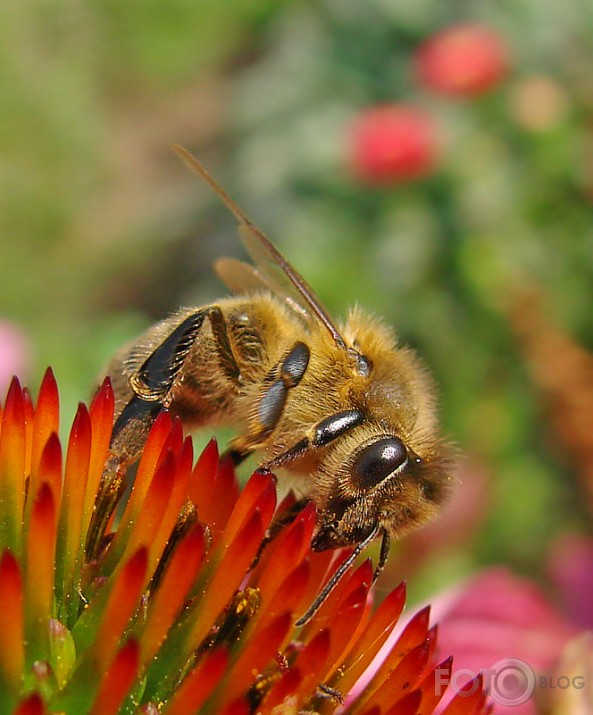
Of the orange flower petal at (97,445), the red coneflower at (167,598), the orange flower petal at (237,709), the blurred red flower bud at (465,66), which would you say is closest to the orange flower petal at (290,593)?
the red coneflower at (167,598)

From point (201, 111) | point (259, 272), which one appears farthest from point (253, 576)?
point (201, 111)

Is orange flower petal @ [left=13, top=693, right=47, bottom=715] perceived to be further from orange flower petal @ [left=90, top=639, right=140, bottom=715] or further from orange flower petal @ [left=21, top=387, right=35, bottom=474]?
orange flower petal @ [left=21, top=387, right=35, bottom=474]

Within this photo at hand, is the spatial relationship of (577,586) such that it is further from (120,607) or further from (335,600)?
(120,607)

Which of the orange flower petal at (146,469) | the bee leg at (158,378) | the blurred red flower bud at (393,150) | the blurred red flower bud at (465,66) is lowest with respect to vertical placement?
the orange flower petal at (146,469)

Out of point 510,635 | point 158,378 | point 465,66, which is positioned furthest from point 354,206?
point 158,378

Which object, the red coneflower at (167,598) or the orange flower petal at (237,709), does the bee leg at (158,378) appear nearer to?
the red coneflower at (167,598)
